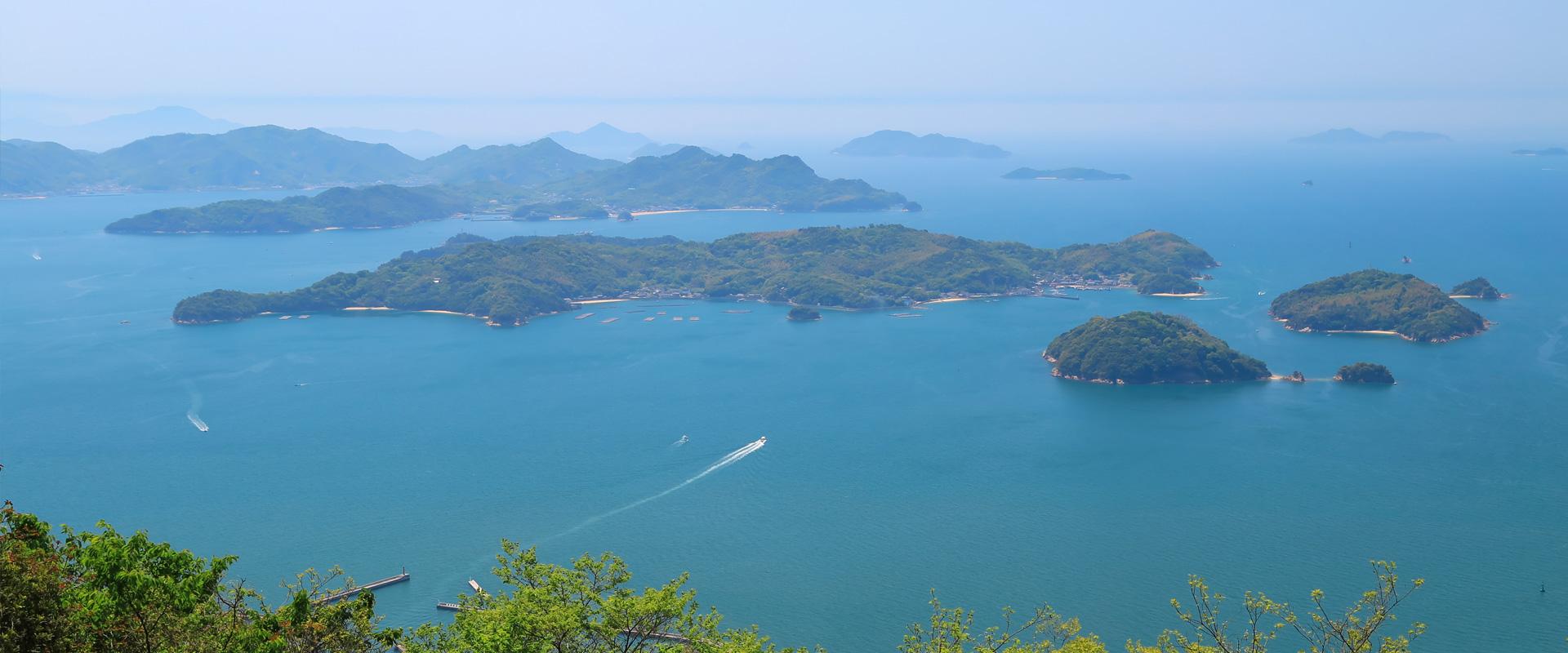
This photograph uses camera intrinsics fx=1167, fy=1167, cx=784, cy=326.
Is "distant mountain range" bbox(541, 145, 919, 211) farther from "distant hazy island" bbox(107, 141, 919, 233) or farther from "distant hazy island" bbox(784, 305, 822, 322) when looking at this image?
"distant hazy island" bbox(784, 305, 822, 322)

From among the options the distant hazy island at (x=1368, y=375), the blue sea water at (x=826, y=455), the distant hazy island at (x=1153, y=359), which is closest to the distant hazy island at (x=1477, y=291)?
the blue sea water at (x=826, y=455)

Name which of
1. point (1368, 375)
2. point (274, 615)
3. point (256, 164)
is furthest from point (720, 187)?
point (274, 615)

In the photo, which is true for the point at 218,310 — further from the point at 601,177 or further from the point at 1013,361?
the point at 601,177

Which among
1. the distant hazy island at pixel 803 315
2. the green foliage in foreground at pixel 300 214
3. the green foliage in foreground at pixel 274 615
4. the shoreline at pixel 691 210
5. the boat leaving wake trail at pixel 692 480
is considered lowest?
the shoreline at pixel 691 210

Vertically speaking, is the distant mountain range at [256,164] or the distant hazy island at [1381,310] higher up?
the distant mountain range at [256,164]

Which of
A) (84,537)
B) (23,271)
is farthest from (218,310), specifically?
(84,537)

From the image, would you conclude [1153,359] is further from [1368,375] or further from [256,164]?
[256,164]

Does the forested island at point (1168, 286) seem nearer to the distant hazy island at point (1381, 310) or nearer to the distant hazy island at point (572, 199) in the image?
the distant hazy island at point (1381, 310)
